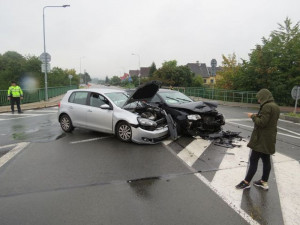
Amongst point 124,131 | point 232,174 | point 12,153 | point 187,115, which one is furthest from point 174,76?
point 232,174

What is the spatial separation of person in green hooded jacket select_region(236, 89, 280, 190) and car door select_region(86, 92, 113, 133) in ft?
13.7

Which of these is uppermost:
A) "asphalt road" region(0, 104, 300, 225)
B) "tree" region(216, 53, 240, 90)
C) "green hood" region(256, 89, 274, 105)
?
"tree" region(216, 53, 240, 90)

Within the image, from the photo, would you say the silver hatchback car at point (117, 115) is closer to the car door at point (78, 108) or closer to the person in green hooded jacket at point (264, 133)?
the car door at point (78, 108)

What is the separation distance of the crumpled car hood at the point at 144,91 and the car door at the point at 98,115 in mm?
663

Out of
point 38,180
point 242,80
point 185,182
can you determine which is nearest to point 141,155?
point 185,182

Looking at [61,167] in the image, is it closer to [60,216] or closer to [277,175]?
[60,216]

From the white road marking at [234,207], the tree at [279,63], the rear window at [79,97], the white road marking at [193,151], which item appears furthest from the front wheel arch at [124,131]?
the tree at [279,63]

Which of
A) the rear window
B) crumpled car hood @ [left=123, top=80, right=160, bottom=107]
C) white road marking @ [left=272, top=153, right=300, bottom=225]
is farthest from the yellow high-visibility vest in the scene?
white road marking @ [left=272, top=153, right=300, bottom=225]

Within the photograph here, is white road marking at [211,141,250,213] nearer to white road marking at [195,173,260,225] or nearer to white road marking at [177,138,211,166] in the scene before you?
white road marking at [195,173,260,225]

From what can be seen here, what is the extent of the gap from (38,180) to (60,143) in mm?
2640

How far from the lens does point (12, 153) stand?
5.90 meters

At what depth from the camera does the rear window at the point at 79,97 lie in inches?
306

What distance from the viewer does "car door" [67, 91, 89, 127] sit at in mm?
7613

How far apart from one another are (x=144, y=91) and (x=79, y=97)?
2328 mm
